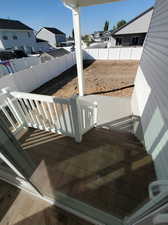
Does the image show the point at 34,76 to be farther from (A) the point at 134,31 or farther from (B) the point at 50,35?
(B) the point at 50,35

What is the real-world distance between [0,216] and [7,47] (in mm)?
22575

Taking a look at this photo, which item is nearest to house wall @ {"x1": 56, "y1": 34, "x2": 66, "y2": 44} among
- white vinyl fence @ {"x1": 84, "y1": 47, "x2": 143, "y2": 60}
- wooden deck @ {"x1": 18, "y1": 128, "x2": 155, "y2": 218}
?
white vinyl fence @ {"x1": 84, "y1": 47, "x2": 143, "y2": 60}

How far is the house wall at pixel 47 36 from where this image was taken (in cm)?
2600

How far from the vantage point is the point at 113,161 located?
72.4 inches

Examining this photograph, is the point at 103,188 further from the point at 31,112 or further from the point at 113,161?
the point at 31,112

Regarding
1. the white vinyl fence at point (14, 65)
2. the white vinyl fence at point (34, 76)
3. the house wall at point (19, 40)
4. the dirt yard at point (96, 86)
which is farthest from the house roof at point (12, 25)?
the dirt yard at point (96, 86)

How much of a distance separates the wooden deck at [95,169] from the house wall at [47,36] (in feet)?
96.8

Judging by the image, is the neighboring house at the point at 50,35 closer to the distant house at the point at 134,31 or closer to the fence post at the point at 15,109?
the distant house at the point at 134,31

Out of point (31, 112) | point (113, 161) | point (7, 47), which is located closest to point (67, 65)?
point (31, 112)

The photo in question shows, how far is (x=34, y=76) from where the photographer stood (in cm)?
550

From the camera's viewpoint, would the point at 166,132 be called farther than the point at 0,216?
Yes

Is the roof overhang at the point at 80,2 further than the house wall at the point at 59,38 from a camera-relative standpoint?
No

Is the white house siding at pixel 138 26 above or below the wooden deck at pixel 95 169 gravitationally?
above

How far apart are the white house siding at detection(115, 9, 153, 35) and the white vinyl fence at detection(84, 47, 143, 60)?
5037 mm
